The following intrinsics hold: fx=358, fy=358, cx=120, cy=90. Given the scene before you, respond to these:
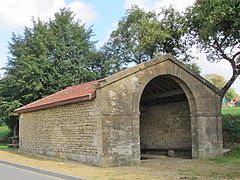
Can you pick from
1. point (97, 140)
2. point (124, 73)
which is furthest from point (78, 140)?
point (124, 73)

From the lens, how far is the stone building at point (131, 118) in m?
15.3

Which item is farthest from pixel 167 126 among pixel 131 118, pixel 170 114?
pixel 131 118

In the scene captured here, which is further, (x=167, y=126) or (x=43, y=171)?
(x=167, y=126)

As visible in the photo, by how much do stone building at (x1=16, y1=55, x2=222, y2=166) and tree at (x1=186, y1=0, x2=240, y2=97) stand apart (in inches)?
94.7

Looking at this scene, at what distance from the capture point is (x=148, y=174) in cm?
1213

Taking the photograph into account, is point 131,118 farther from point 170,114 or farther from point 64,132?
point 170,114

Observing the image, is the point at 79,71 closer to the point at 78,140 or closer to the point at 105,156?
the point at 78,140

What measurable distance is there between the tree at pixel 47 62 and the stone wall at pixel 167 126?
1186cm

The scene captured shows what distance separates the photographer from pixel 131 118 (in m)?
15.8

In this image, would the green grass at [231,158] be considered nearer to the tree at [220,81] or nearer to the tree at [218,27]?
the tree at [218,27]

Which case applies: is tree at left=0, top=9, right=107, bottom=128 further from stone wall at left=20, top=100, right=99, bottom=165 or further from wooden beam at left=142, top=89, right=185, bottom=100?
wooden beam at left=142, top=89, right=185, bottom=100

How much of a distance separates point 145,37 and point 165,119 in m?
6.66

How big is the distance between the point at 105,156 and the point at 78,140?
2411mm

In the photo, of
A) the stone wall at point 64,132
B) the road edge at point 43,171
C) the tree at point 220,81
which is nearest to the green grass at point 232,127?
the stone wall at point 64,132
